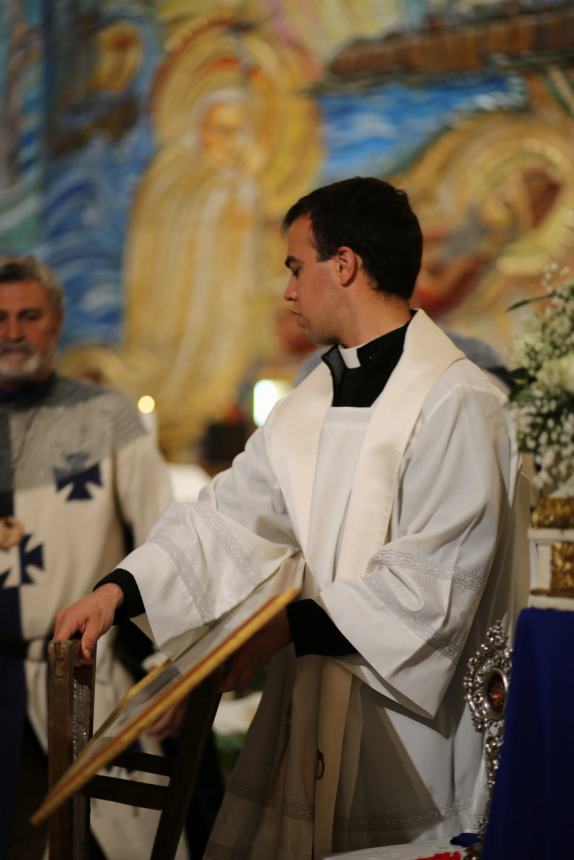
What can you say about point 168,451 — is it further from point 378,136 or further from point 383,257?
point 383,257

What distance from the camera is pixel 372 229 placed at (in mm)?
3021

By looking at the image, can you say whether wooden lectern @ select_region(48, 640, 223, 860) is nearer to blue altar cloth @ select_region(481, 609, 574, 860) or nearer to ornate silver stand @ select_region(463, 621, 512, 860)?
ornate silver stand @ select_region(463, 621, 512, 860)

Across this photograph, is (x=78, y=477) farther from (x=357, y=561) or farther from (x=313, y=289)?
(x=357, y=561)

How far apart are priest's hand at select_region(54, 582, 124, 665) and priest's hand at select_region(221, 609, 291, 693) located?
1.02ft

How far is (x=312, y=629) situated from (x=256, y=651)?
14cm

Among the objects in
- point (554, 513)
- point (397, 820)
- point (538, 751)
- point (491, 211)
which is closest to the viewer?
point (538, 751)

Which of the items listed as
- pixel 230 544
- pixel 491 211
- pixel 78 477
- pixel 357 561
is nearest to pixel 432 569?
pixel 357 561

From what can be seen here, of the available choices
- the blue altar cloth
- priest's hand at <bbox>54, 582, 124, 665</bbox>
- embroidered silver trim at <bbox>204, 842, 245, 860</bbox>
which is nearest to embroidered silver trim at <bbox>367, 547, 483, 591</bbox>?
the blue altar cloth

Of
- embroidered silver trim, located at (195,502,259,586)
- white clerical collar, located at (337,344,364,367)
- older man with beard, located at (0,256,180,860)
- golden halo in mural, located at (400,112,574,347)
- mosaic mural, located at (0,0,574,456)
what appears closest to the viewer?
embroidered silver trim, located at (195,502,259,586)

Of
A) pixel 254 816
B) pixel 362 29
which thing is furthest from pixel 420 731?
pixel 362 29

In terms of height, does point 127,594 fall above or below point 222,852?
above

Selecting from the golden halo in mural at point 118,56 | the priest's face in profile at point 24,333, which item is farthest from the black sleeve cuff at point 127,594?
the golden halo in mural at point 118,56

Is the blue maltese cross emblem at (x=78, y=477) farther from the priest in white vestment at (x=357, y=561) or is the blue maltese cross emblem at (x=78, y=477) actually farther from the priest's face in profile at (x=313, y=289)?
the priest's face in profile at (x=313, y=289)

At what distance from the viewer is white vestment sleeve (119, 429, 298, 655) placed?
284 cm
